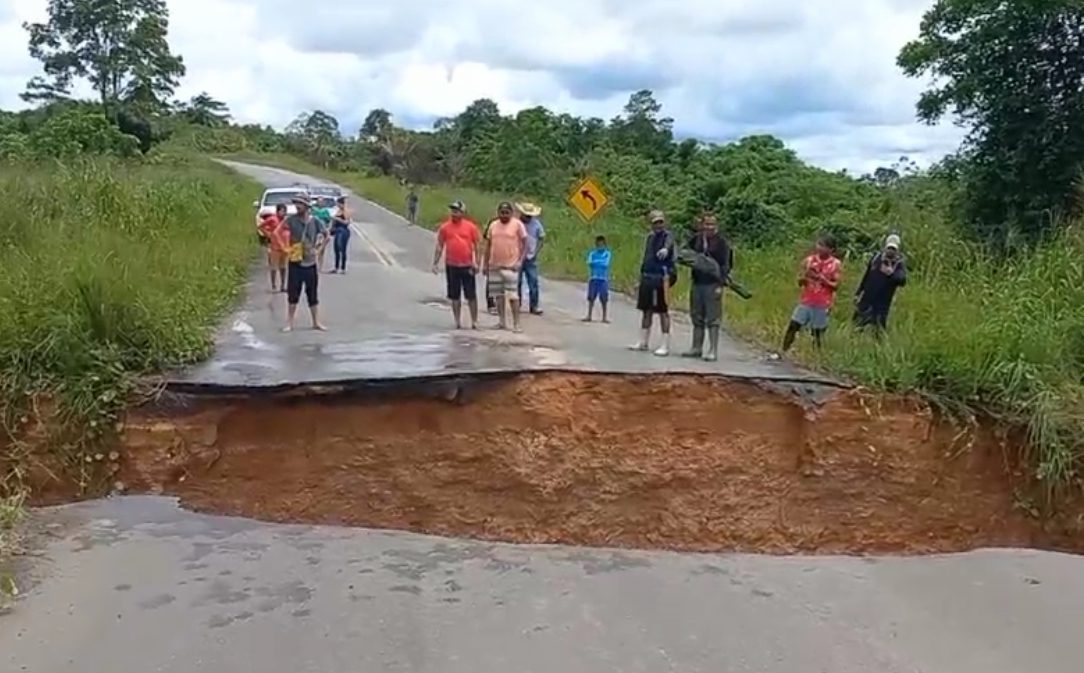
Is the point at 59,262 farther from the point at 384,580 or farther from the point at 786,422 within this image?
the point at 786,422

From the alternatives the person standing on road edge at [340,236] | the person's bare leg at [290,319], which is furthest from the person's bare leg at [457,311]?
the person standing on road edge at [340,236]

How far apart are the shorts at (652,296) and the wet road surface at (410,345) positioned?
53 cm

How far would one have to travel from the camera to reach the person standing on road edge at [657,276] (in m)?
12.6

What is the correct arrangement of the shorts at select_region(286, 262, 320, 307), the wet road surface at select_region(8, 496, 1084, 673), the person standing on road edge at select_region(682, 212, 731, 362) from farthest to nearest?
the shorts at select_region(286, 262, 320, 307), the person standing on road edge at select_region(682, 212, 731, 362), the wet road surface at select_region(8, 496, 1084, 673)

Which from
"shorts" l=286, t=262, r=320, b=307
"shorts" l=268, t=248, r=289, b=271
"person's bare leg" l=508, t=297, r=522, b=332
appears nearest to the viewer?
"shorts" l=286, t=262, r=320, b=307

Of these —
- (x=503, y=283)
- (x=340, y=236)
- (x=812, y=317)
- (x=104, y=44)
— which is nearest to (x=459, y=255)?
(x=503, y=283)

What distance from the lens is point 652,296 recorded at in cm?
1289

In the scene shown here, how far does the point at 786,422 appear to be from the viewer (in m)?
11.1

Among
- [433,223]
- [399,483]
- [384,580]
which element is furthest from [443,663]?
[433,223]

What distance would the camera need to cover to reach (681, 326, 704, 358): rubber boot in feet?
40.4

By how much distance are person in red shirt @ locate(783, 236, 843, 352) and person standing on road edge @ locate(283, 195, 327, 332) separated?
5241mm

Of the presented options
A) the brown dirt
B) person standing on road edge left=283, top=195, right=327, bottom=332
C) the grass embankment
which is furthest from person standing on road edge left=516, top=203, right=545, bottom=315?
the brown dirt

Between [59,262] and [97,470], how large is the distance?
2482mm

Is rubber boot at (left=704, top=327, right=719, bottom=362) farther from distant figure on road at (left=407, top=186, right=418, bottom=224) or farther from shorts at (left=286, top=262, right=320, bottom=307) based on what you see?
distant figure on road at (left=407, top=186, right=418, bottom=224)
